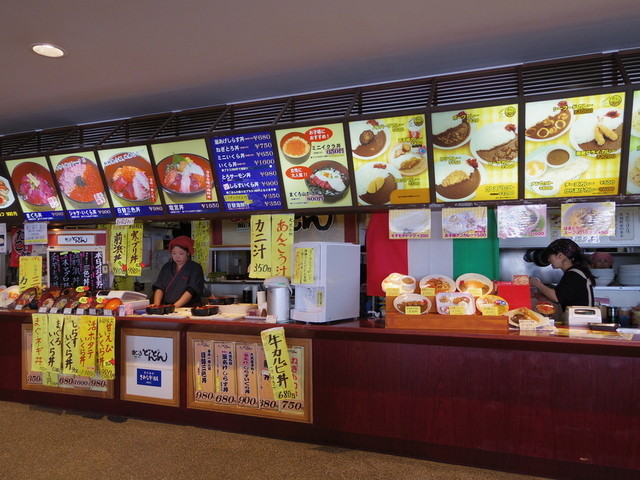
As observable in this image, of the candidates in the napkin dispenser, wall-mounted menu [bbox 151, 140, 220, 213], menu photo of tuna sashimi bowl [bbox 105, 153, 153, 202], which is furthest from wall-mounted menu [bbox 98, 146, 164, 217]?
the napkin dispenser

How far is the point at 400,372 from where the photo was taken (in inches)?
141

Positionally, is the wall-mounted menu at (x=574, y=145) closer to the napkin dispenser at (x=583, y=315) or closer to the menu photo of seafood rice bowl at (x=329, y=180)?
the napkin dispenser at (x=583, y=315)

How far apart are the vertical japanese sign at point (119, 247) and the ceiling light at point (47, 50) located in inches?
78.3

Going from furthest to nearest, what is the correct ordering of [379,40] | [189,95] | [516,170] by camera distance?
1. [189,95]
2. [516,170]
3. [379,40]

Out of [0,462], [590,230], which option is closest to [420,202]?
[590,230]

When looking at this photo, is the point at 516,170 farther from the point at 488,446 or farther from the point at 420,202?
the point at 488,446

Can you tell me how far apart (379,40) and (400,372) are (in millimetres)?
2542

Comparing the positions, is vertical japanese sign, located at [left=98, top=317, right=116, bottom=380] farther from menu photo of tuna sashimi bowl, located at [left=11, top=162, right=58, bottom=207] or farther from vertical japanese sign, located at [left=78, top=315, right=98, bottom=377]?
menu photo of tuna sashimi bowl, located at [left=11, top=162, right=58, bottom=207]

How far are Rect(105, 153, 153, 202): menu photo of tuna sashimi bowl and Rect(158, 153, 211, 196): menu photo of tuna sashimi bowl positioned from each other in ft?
0.67

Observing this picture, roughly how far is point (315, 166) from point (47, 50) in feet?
7.52

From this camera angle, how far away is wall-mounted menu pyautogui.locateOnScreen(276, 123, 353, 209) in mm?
4039

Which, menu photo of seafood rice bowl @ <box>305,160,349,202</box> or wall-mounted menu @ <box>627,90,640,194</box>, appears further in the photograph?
menu photo of seafood rice bowl @ <box>305,160,349,202</box>

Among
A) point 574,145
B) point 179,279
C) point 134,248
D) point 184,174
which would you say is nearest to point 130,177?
point 184,174

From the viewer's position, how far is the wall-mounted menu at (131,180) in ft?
15.4
